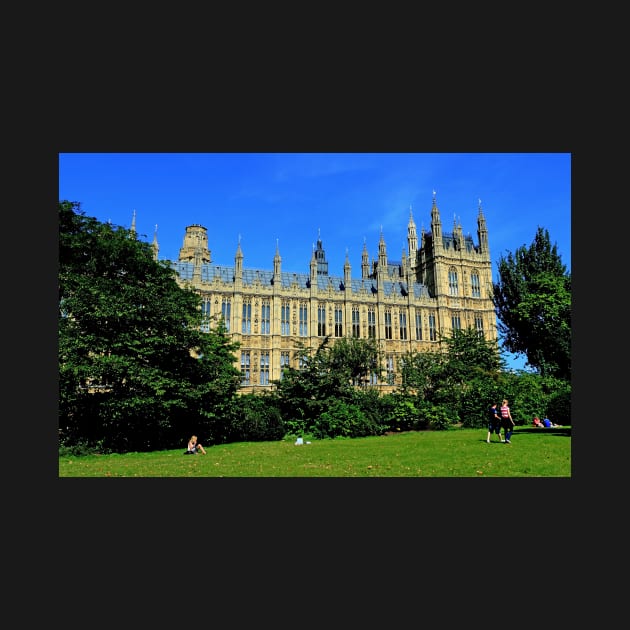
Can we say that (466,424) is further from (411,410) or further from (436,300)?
(436,300)

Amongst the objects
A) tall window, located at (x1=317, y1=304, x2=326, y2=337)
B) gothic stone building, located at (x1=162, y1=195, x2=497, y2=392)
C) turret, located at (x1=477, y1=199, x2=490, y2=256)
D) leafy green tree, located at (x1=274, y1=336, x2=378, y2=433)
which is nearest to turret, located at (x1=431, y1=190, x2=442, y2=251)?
gothic stone building, located at (x1=162, y1=195, x2=497, y2=392)

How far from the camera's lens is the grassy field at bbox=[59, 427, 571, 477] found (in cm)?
906

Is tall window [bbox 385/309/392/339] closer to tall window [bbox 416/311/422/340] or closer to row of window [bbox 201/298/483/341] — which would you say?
row of window [bbox 201/298/483/341]

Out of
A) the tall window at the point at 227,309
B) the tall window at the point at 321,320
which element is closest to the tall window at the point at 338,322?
the tall window at the point at 321,320

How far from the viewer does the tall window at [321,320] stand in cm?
4012

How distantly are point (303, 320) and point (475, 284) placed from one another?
1868 cm

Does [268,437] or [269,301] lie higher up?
[269,301]

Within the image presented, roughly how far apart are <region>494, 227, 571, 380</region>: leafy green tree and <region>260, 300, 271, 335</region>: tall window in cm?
1843

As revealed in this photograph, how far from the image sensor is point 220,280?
37.7m

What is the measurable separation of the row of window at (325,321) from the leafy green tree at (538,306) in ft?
39.0

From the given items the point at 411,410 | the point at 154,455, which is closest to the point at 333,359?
the point at 411,410

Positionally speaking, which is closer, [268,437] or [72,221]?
[72,221]

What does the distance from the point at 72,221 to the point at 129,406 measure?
23.1 ft

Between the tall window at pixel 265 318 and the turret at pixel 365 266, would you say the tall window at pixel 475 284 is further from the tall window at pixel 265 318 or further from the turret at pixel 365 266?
the tall window at pixel 265 318
